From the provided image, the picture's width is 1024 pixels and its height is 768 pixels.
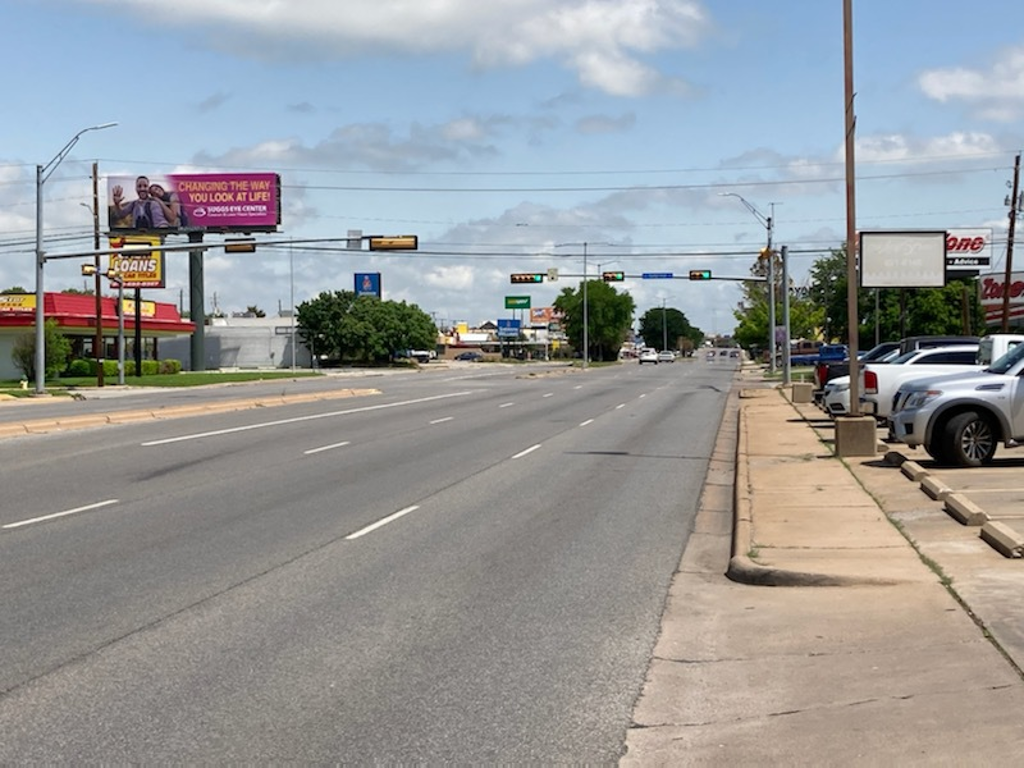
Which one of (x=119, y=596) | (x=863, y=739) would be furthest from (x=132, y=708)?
(x=863, y=739)

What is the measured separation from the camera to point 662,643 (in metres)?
8.51

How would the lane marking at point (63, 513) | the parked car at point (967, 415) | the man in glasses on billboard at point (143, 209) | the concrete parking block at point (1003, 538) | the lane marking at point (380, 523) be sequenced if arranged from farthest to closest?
the man in glasses on billboard at point (143, 209) < the parked car at point (967, 415) < the lane marking at point (63, 513) < the lane marking at point (380, 523) < the concrete parking block at point (1003, 538)

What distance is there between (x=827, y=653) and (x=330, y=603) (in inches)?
146

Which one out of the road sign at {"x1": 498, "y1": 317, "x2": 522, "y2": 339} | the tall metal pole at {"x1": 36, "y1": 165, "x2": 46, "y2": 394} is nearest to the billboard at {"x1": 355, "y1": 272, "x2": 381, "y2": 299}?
the road sign at {"x1": 498, "y1": 317, "x2": 522, "y2": 339}

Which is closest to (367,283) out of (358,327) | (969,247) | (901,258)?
(358,327)

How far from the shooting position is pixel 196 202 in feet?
301

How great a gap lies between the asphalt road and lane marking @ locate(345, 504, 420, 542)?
0.06 m

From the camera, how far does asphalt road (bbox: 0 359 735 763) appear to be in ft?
21.2

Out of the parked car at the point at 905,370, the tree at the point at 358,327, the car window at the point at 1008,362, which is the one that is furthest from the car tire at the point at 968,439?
the tree at the point at 358,327

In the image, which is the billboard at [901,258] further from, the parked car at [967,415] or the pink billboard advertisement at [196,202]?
the pink billboard advertisement at [196,202]

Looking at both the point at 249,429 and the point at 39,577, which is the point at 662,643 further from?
the point at 249,429

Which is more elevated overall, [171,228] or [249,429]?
[171,228]

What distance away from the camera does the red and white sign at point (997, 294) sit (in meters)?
87.2

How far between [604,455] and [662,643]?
1430 centimetres
